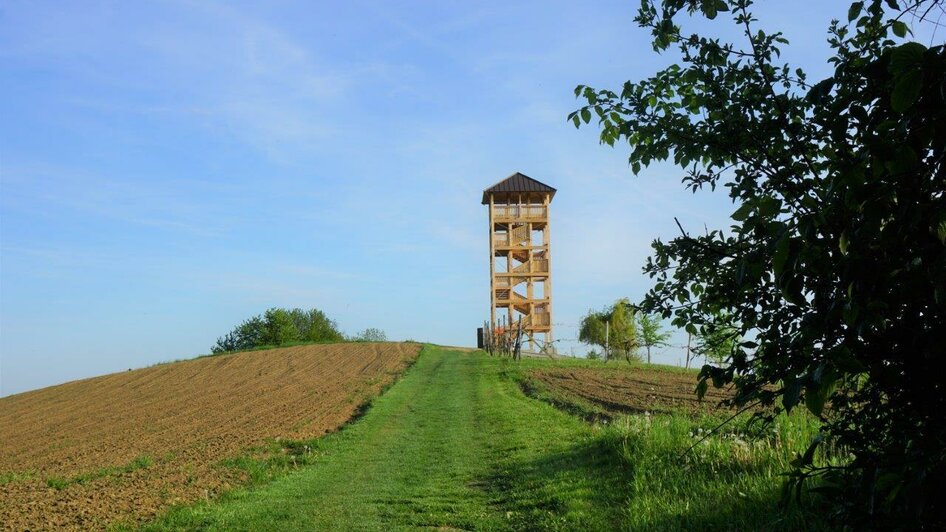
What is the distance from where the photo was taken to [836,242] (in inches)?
96.8

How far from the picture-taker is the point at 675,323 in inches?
165

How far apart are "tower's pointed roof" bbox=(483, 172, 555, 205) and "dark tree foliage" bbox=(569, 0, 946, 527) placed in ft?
141

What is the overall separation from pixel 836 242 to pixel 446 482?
8.11 m

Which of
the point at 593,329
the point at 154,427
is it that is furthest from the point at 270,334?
the point at 154,427

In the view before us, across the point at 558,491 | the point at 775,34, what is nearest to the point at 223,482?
the point at 558,491

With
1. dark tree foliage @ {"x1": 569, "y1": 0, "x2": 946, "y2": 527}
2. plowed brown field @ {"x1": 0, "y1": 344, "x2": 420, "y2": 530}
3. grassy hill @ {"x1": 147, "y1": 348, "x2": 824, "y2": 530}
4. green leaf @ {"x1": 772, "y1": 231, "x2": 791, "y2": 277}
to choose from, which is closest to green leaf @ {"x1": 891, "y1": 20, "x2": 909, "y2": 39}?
dark tree foliage @ {"x1": 569, "y1": 0, "x2": 946, "y2": 527}

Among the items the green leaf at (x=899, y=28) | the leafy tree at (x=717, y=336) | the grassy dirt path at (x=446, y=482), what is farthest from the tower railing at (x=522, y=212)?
the green leaf at (x=899, y=28)

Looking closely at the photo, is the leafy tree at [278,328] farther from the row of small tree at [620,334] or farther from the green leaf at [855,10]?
the green leaf at [855,10]

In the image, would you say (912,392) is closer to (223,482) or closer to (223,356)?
(223,482)

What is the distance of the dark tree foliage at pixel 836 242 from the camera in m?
1.96

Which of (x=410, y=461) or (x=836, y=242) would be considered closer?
(x=836, y=242)

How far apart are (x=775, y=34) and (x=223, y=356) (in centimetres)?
4364

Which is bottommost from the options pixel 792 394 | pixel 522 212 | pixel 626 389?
pixel 626 389

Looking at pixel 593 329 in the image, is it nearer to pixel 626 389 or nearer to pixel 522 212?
pixel 522 212
